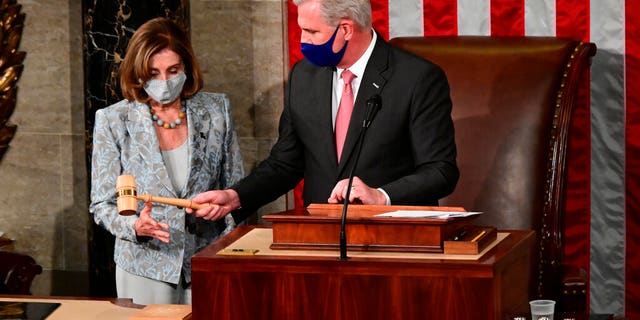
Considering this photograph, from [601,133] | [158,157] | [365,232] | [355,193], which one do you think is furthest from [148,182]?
[601,133]

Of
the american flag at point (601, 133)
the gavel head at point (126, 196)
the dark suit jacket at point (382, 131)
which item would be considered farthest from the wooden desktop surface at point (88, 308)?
the american flag at point (601, 133)

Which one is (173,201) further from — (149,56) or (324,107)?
(149,56)

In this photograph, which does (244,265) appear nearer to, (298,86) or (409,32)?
(298,86)

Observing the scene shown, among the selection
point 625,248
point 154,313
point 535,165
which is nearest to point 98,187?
point 154,313

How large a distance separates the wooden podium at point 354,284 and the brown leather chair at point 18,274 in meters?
1.89

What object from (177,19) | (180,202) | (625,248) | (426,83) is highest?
(177,19)

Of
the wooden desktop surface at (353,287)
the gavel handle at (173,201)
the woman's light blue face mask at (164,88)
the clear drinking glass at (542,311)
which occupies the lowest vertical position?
the clear drinking glass at (542,311)

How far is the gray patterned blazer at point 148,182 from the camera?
4082 millimetres

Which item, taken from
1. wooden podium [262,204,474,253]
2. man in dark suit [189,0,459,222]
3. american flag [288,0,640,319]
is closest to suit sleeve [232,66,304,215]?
man in dark suit [189,0,459,222]

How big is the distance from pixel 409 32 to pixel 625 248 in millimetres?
1389

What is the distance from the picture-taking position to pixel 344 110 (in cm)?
372

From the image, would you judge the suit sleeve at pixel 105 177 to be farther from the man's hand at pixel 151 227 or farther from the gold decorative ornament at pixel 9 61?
the gold decorative ornament at pixel 9 61

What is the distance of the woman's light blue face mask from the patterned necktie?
753 mm

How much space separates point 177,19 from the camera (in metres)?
5.06
